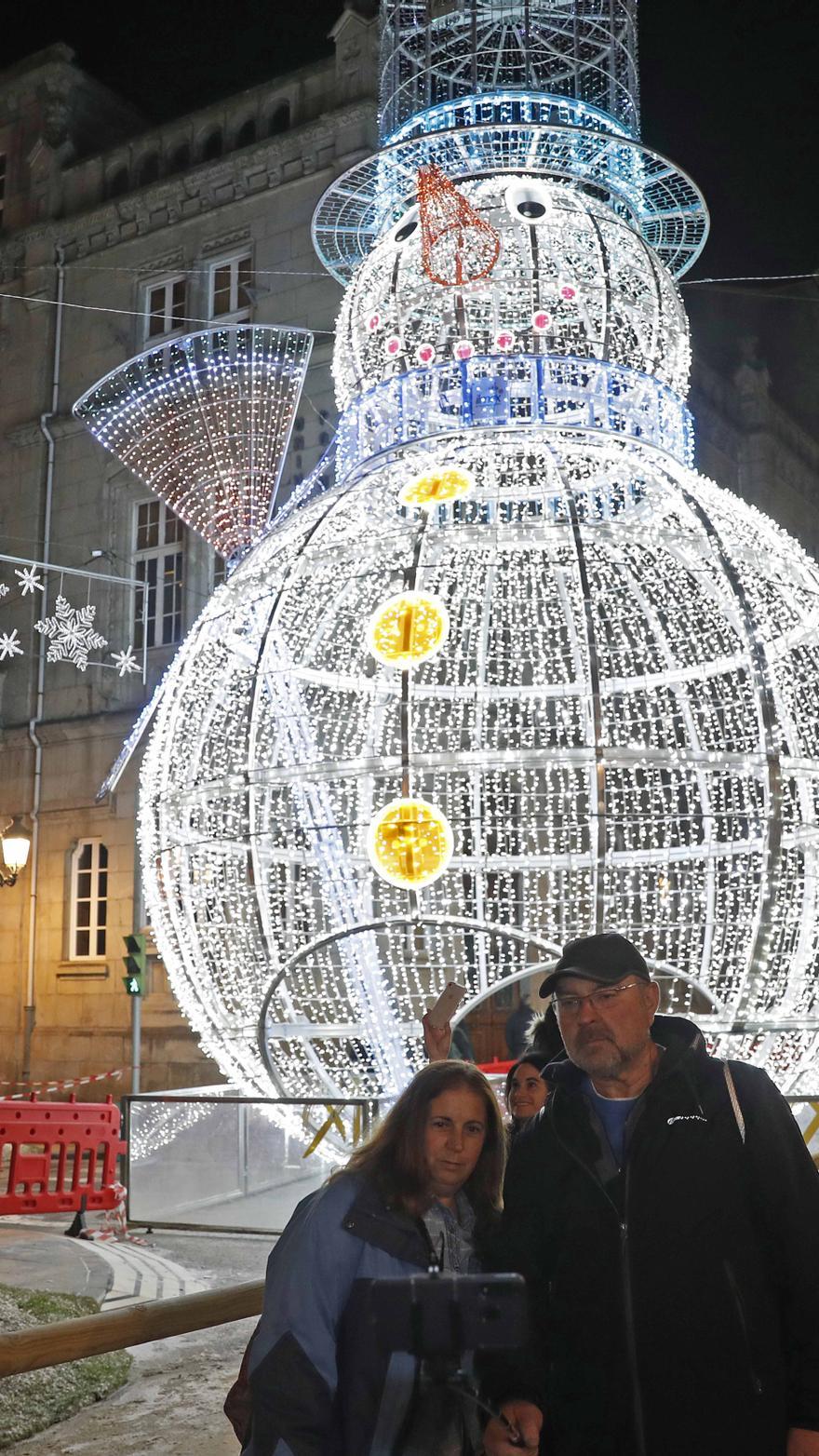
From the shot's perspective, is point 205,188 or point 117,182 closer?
point 205,188

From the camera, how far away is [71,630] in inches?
623

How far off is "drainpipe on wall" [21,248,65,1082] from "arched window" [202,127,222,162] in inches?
111

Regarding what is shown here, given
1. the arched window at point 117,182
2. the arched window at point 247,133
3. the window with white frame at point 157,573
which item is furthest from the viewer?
the arched window at point 117,182

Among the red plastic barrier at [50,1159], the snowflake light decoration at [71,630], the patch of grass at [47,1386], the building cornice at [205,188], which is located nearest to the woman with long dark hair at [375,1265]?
the patch of grass at [47,1386]

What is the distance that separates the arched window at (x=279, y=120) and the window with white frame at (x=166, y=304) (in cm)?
240

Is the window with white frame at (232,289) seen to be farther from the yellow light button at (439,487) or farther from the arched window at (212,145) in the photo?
the yellow light button at (439,487)

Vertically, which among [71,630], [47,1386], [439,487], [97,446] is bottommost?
[47,1386]

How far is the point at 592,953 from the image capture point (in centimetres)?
257

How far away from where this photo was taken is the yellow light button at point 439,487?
6.62 meters

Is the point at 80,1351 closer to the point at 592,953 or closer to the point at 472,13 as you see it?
the point at 592,953

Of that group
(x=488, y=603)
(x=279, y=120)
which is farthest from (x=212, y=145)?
(x=488, y=603)

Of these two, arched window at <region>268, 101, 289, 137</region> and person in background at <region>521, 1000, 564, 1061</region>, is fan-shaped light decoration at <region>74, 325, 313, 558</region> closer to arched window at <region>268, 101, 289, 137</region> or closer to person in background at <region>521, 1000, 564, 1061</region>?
person in background at <region>521, 1000, 564, 1061</region>

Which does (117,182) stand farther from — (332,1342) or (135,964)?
(332,1342)

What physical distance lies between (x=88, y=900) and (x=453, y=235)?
13.5 meters
